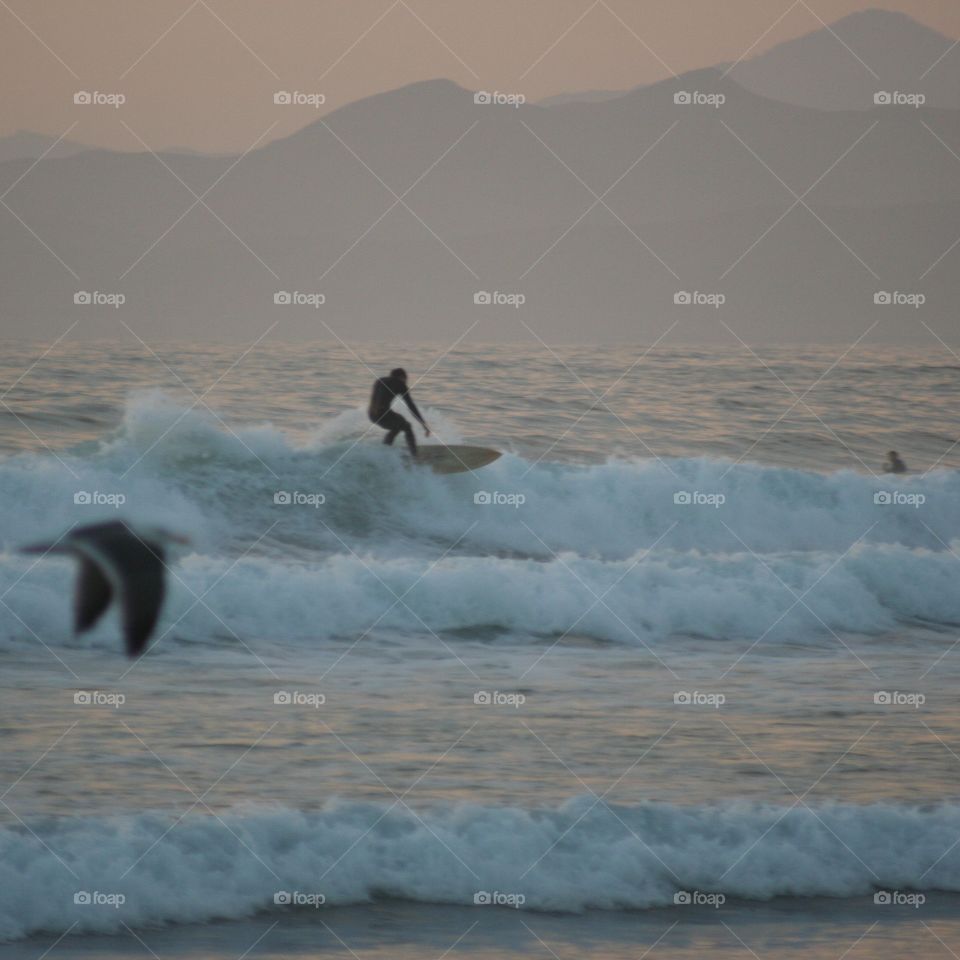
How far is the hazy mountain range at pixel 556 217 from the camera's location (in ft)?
86.1

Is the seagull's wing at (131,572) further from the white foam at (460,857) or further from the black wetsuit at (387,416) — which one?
the white foam at (460,857)

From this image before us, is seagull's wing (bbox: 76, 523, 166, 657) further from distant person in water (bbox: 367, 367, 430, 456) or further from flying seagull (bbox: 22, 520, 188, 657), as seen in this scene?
distant person in water (bbox: 367, 367, 430, 456)

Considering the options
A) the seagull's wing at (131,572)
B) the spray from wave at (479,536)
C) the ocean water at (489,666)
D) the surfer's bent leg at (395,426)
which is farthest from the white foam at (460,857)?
the surfer's bent leg at (395,426)

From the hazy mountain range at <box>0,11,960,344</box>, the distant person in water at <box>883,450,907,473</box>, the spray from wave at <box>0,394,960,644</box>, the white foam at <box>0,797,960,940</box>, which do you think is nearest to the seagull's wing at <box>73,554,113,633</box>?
the spray from wave at <box>0,394,960,644</box>

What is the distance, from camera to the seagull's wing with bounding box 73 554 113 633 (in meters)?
12.8

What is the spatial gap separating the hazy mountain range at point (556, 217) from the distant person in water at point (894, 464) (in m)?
5.75

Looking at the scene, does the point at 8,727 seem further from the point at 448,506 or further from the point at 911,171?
the point at 911,171

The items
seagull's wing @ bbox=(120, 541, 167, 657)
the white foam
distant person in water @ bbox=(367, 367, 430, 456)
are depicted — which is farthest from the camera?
distant person in water @ bbox=(367, 367, 430, 456)

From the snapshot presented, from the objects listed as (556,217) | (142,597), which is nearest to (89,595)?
(142,597)

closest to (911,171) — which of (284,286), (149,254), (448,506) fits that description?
(284,286)

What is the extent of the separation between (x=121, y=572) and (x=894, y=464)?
11.9 m

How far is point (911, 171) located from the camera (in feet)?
107

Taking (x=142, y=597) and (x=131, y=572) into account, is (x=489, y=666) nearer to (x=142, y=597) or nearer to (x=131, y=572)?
(x=142, y=597)

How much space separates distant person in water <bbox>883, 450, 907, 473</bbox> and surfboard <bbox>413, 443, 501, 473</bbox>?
607 cm
